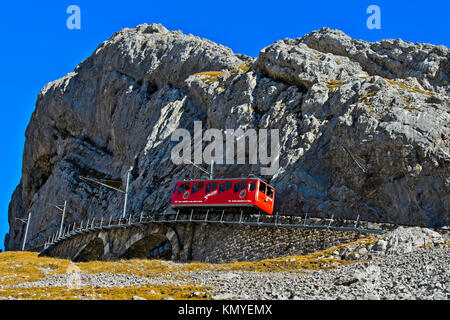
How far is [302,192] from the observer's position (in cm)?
5044

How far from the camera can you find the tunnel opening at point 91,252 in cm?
6612

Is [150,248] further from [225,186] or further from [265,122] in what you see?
[265,122]

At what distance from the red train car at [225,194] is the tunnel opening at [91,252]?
20.0 meters

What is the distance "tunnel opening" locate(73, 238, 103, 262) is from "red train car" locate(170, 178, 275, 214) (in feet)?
65.5

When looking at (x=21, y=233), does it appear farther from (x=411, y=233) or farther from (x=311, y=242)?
(x=411, y=233)

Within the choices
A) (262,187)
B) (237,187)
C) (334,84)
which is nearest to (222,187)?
(237,187)

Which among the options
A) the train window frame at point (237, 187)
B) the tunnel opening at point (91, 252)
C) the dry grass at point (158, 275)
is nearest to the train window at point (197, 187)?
the train window frame at point (237, 187)

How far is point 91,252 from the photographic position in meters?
67.4

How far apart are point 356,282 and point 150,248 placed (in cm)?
4076

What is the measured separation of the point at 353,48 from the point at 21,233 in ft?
270

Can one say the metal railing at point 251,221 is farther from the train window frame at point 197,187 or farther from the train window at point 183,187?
the train window at point 183,187

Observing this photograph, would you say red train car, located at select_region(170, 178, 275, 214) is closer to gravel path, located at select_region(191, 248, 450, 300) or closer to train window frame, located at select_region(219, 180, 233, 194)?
train window frame, located at select_region(219, 180, 233, 194)

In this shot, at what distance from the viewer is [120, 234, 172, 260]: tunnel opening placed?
5662 cm
